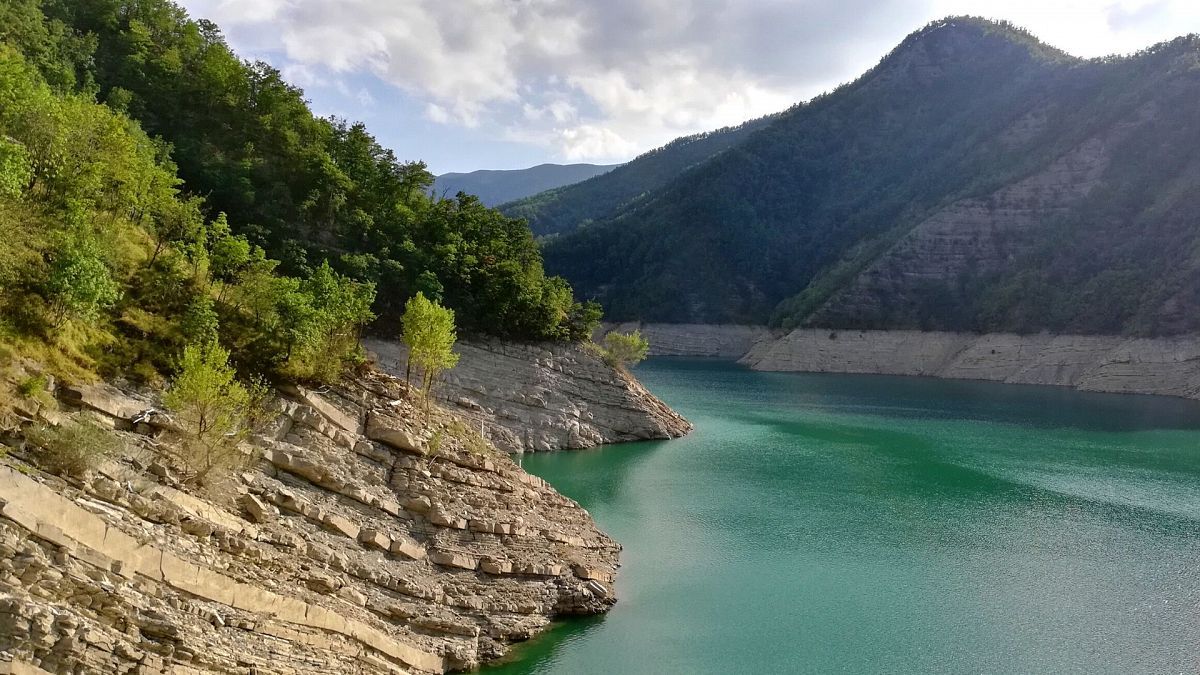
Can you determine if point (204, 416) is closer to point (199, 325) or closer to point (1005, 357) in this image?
point (199, 325)

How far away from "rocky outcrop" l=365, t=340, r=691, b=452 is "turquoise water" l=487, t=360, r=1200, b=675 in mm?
1397

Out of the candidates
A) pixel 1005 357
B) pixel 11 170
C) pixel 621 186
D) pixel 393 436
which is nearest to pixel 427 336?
pixel 393 436

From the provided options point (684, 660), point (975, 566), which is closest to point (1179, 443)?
point (975, 566)

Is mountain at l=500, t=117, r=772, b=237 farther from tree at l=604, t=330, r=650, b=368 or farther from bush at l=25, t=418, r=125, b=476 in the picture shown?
bush at l=25, t=418, r=125, b=476

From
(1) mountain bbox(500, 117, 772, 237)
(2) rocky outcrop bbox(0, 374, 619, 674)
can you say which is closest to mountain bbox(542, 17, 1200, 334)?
(1) mountain bbox(500, 117, 772, 237)

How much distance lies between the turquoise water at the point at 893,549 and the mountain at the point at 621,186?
13060 cm

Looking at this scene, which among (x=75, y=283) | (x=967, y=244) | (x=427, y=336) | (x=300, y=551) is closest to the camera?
(x=75, y=283)

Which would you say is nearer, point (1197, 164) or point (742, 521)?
point (742, 521)

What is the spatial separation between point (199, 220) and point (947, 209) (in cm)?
9599

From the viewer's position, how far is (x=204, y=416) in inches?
624

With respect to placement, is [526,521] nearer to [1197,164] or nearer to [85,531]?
[85,531]

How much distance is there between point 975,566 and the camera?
25.3m

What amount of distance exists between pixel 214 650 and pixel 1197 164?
10573 centimetres

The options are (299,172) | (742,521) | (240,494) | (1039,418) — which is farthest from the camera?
(1039,418)
